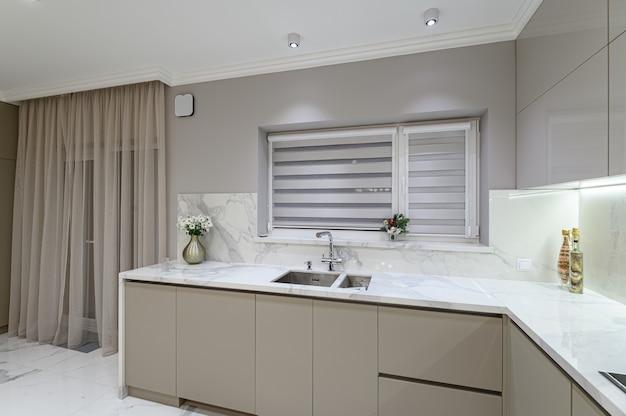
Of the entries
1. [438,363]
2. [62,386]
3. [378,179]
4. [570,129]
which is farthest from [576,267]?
[62,386]

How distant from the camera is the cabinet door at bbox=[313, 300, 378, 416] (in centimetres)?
169

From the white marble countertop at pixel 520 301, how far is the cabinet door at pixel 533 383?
2.5 inches

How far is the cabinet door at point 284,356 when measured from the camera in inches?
71.1

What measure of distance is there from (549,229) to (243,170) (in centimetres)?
223

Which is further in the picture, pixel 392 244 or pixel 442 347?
pixel 392 244

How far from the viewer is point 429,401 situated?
5.23ft

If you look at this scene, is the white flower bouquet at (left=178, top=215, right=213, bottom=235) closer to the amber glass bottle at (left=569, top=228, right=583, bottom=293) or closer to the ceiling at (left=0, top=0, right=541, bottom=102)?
the ceiling at (left=0, top=0, right=541, bottom=102)

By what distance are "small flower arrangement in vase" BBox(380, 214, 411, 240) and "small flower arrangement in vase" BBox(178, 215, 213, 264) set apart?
4.75 feet

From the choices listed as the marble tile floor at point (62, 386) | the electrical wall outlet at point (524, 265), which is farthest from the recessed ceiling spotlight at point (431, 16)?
the marble tile floor at point (62, 386)

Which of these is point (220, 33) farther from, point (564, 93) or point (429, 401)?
point (429, 401)

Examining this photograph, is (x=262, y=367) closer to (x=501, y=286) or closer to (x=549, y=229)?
(x=501, y=286)

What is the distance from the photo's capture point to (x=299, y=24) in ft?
6.48

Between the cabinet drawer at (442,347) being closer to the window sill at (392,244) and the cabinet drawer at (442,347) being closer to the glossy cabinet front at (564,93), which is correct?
the window sill at (392,244)

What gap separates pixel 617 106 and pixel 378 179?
1.50m
